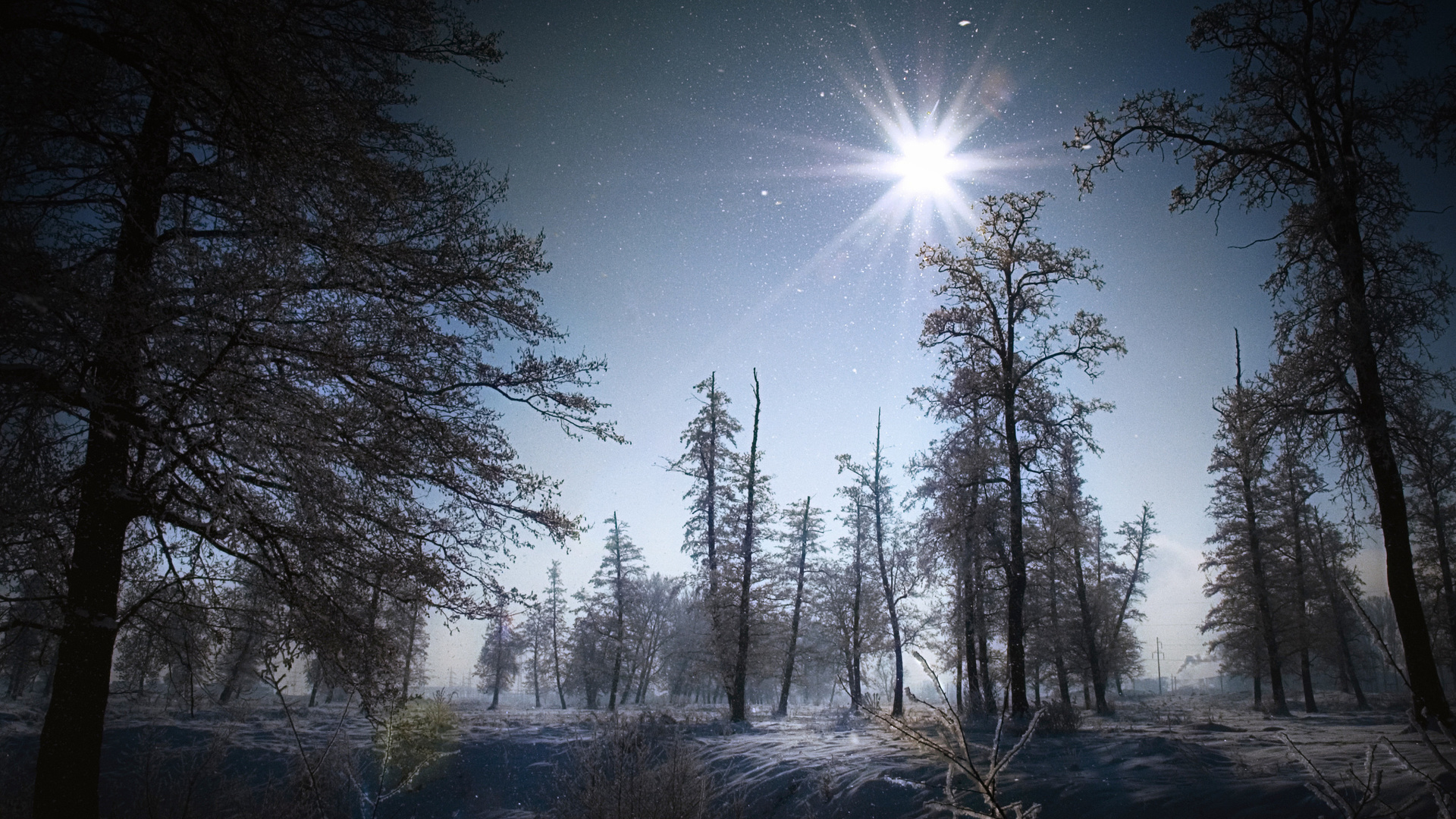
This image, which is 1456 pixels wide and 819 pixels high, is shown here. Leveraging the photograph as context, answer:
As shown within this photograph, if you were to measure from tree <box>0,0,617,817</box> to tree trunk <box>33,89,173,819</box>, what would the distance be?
0.02 meters

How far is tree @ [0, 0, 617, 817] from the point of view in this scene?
167 inches

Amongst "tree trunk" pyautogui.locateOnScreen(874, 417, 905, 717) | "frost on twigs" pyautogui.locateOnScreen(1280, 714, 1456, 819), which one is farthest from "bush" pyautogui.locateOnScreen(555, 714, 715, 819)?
"tree trunk" pyautogui.locateOnScreen(874, 417, 905, 717)

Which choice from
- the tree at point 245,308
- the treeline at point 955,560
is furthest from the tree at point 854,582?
the tree at point 245,308

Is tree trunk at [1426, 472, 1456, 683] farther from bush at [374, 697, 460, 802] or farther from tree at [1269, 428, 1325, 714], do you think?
bush at [374, 697, 460, 802]

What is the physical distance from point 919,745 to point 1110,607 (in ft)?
125

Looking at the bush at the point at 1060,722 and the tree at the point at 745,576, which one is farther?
the tree at the point at 745,576

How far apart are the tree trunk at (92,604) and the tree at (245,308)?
0.06 feet

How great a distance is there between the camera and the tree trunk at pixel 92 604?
507 centimetres

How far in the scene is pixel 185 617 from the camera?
5.52 meters

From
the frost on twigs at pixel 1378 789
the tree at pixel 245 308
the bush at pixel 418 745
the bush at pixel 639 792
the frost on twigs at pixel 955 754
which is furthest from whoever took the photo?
the bush at pixel 418 745

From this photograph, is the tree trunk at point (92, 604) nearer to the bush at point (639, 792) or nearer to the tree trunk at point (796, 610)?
the bush at point (639, 792)

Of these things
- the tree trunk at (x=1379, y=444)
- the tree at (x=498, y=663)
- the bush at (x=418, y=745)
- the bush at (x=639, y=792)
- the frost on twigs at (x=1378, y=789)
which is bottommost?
the tree at (x=498, y=663)

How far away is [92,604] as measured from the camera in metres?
5.23

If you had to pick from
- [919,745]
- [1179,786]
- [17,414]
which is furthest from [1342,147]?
[17,414]
